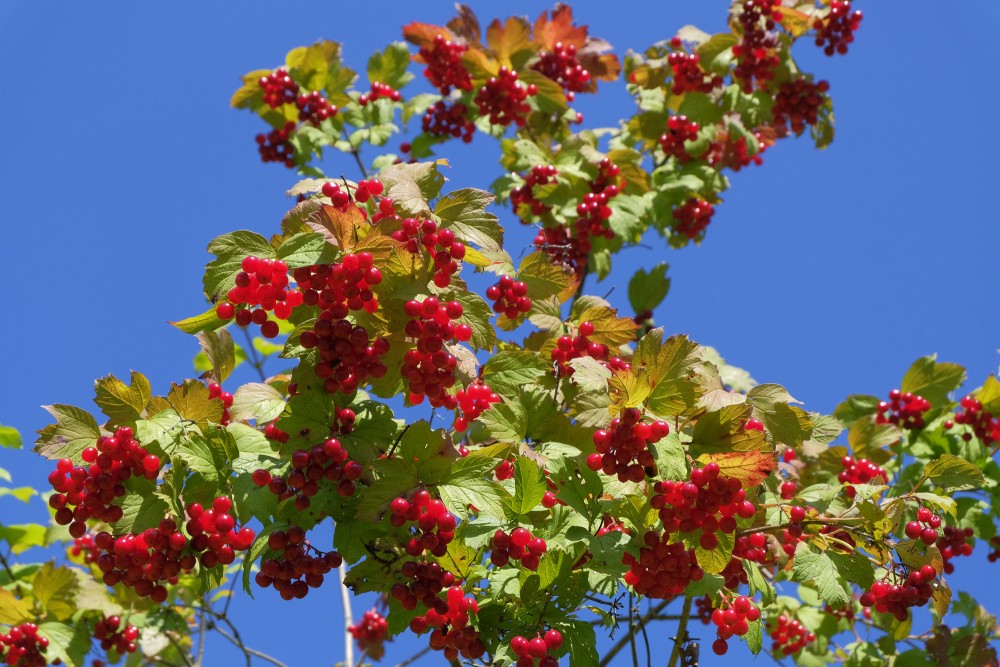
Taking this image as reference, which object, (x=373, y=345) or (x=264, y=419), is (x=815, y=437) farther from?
(x=264, y=419)

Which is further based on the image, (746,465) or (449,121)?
(449,121)

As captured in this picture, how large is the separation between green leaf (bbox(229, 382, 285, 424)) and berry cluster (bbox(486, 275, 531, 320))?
0.97 meters

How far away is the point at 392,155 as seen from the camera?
20.5 feet

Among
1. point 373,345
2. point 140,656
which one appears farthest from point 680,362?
point 140,656

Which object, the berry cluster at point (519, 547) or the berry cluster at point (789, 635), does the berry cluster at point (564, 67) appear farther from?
the berry cluster at point (519, 547)

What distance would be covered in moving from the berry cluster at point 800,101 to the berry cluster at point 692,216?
90 centimetres

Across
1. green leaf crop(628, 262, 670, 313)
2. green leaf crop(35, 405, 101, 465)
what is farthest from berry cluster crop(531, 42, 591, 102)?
green leaf crop(35, 405, 101, 465)

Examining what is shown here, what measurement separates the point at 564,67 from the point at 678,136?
892mm

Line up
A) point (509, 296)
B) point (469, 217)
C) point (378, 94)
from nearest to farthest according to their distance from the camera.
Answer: point (469, 217) < point (509, 296) < point (378, 94)

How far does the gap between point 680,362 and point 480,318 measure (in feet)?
2.17

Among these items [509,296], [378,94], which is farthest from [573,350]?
[378,94]

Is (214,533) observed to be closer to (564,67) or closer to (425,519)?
(425,519)

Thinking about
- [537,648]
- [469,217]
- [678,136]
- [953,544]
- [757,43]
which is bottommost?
[537,648]

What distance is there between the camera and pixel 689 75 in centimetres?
570
